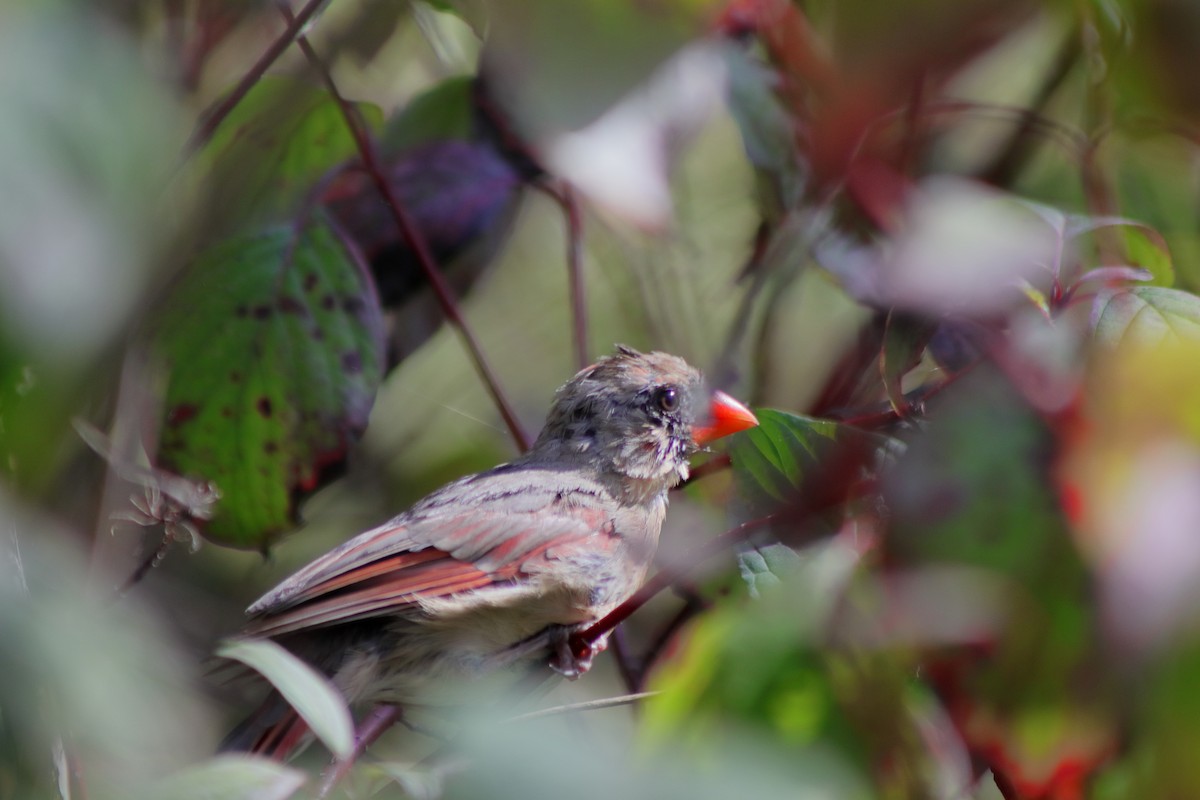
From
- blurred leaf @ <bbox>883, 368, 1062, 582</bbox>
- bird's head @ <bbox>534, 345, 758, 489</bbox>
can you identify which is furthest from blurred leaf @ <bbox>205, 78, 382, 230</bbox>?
blurred leaf @ <bbox>883, 368, 1062, 582</bbox>

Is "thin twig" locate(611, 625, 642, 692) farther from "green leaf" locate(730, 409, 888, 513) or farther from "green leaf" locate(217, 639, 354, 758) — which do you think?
"green leaf" locate(217, 639, 354, 758)

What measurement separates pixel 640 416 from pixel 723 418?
0.30 m

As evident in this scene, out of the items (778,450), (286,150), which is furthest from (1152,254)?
(286,150)

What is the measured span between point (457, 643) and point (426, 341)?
733 mm

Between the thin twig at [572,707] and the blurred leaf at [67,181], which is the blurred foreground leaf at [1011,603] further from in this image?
the blurred leaf at [67,181]

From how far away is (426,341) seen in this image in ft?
9.57

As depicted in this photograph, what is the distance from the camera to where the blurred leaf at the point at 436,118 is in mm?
2689

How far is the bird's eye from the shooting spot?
3.28 m

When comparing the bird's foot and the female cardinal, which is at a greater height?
the female cardinal

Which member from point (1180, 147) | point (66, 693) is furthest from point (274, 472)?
point (1180, 147)

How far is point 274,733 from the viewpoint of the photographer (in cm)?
246

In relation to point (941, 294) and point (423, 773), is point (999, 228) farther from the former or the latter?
point (423, 773)

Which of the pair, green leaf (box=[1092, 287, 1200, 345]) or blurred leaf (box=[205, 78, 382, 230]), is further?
blurred leaf (box=[205, 78, 382, 230])

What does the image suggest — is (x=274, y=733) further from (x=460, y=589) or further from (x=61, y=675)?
(x=61, y=675)
